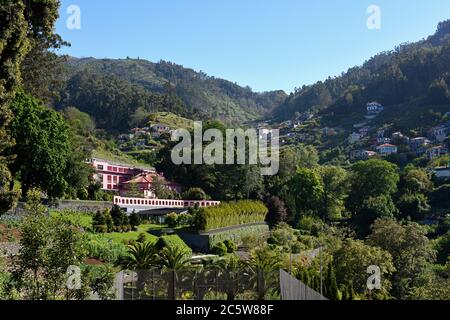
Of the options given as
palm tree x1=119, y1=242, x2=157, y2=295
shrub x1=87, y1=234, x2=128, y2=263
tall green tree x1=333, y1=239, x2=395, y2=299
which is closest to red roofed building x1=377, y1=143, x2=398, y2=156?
tall green tree x1=333, y1=239, x2=395, y2=299

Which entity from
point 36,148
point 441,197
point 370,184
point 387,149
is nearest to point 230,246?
point 36,148

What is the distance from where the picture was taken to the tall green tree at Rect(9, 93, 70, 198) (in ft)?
109

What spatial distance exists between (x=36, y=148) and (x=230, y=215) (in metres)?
18.1

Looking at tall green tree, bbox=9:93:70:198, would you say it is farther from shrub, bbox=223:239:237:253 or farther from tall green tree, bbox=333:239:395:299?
tall green tree, bbox=333:239:395:299

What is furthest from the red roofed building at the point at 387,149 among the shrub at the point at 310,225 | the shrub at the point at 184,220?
the shrub at the point at 184,220

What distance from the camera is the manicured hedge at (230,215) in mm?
42125

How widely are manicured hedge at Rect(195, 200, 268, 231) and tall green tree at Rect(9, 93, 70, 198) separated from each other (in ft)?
37.4

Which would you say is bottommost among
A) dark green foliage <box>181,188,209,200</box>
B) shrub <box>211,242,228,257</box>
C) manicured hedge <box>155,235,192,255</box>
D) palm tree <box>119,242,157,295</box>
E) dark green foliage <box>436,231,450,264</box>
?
dark green foliage <box>436,231,450,264</box>

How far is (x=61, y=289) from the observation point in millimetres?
14477

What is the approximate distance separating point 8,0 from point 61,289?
47.1 ft

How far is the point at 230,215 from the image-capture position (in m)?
45.9

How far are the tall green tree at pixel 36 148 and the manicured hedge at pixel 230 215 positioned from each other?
37.4 ft

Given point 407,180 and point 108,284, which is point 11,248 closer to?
point 108,284
